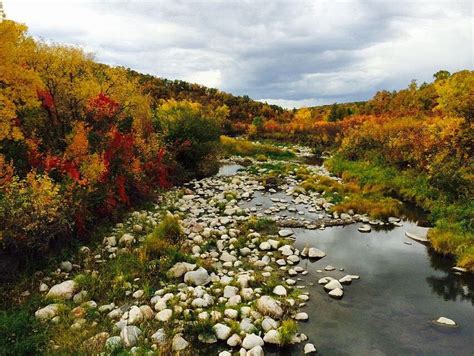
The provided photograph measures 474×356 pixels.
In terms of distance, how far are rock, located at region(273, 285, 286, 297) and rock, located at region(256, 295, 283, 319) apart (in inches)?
26.4

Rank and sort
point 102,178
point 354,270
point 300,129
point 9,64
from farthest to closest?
Result: point 300,129
point 102,178
point 9,64
point 354,270

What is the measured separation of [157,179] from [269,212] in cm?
677

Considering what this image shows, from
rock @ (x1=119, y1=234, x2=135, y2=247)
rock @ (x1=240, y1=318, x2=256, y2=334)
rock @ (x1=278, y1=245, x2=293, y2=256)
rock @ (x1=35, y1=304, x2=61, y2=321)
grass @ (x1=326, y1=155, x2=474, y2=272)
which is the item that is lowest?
rock @ (x1=35, y1=304, x2=61, y2=321)

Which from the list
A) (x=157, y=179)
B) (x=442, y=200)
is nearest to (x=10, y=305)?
(x=157, y=179)

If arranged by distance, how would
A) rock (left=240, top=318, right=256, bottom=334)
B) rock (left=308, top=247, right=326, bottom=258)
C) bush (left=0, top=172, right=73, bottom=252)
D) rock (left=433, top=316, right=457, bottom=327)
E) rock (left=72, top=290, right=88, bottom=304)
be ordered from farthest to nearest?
1. rock (left=308, top=247, right=326, bottom=258)
2. bush (left=0, top=172, right=73, bottom=252)
3. rock (left=72, top=290, right=88, bottom=304)
4. rock (left=433, top=316, right=457, bottom=327)
5. rock (left=240, top=318, right=256, bottom=334)

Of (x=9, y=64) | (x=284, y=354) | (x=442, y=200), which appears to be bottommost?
(x=284, y=354)

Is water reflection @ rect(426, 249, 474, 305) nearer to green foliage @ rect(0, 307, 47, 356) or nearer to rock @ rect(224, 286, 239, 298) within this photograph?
rock @ rect(224, 286, 239, 298)

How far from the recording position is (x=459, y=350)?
671 cm

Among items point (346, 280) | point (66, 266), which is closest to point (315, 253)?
point (346, 280)

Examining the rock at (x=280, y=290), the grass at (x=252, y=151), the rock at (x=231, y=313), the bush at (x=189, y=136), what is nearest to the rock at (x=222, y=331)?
the rock at (x=231, y=313)

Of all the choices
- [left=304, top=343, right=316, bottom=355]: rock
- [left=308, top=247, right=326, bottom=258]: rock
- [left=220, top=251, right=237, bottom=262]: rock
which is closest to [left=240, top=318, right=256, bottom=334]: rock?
[left=304, top=343, right=316, bottom=355]: rock

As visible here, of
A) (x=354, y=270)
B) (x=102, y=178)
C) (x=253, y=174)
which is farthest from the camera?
(x=253, y=174)

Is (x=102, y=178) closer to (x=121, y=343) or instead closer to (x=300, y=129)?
(x=121, y=343)

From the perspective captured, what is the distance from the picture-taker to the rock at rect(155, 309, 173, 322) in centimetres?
741
